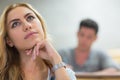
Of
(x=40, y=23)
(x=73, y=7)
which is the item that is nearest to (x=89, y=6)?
(x=73, y=7)

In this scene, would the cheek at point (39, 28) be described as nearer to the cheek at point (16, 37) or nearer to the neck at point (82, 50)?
the cheek at point (16, 37)

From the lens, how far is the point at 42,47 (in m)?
1.73

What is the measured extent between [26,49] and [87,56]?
1450mm

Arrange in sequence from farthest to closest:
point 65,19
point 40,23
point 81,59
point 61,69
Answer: point 65,19, point 81,59, point 40,23, point 61,69

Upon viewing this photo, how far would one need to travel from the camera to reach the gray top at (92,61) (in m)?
3.02

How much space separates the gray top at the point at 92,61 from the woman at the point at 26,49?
4.14 feet

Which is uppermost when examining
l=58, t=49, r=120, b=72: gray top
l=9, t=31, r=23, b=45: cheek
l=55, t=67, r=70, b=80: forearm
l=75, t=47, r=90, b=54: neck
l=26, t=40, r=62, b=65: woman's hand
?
l=9, t=31, r=23, b=45: cheek

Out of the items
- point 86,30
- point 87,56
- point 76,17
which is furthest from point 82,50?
point 76,17

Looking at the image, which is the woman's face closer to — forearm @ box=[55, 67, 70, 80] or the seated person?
forearm @ box=[55, 67, 70, 80]

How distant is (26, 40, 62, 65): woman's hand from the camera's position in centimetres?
168

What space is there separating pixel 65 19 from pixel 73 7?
10.3 inches

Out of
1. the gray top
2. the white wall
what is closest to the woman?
the gray top

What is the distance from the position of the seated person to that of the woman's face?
1.32 meters

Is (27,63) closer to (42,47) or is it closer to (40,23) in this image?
(42,47)
